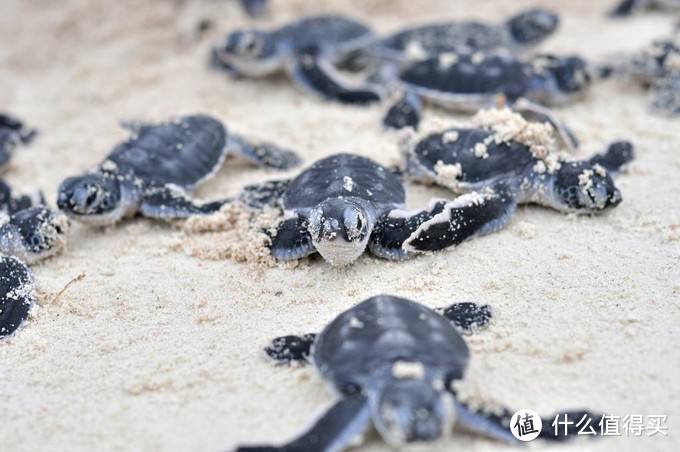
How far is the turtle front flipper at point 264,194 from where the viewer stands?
302 centimetres

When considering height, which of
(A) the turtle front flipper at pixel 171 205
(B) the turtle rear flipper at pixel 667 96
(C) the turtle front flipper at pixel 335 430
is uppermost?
(C) the turtle front flipper at pixel 335 430

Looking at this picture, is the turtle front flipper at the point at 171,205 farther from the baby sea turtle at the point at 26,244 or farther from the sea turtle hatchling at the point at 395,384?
the sea turtle hatchling at the point at 395,384

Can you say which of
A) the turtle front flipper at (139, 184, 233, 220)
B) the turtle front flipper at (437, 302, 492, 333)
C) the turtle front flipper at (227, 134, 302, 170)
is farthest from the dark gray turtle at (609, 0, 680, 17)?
the turtle front flipper at (437, 302, 492, 333)

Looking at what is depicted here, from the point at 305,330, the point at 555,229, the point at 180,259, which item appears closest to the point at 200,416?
the point at 305,330

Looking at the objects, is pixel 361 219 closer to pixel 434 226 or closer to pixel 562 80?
pixel 434 226

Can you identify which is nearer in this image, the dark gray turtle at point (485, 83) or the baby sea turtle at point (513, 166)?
the baby sea turtle at point (513, 166)

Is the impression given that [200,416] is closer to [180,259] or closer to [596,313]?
[180,259]

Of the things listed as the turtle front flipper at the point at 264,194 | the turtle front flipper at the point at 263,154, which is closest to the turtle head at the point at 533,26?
the turtle front flipper at the point at 263,154

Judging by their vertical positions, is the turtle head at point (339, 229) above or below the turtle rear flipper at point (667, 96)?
above

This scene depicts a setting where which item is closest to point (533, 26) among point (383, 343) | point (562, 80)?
point (562, 80)

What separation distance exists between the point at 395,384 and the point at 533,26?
3.25 metres

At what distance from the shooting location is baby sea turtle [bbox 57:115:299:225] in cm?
307

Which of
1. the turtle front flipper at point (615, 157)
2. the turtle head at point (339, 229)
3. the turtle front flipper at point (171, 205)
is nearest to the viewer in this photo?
the turtle head at point (339, 229)

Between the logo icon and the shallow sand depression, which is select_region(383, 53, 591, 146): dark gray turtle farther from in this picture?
the logo icon
